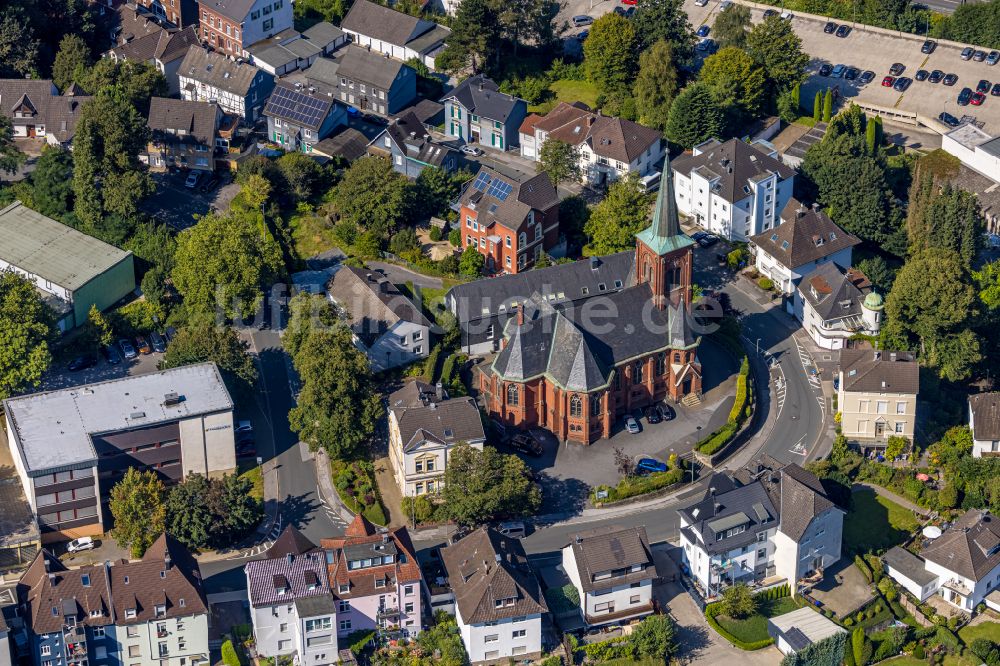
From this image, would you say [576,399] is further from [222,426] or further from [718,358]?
[222,426]

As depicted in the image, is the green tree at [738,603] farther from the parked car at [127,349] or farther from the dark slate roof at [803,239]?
the parked car at [127,349]

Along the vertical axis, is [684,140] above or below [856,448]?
above

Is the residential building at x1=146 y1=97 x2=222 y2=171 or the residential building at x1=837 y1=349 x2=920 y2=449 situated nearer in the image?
the residential building at x1=837 y1=349 x2=920 y2=449

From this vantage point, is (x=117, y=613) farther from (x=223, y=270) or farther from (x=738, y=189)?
(x=738, y=189)

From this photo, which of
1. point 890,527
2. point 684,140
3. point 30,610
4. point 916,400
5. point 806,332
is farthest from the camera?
point 684,140

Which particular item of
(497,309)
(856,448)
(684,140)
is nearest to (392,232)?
(497,309)

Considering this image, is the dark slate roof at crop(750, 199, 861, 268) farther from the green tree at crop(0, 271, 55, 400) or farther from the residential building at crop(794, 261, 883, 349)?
the green tree at crop(0, 271, 55, 400)

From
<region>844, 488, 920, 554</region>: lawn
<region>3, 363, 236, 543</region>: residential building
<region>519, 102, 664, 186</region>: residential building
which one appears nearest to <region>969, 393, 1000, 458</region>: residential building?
<region>844, 488, 920, 554</region>: lawn
